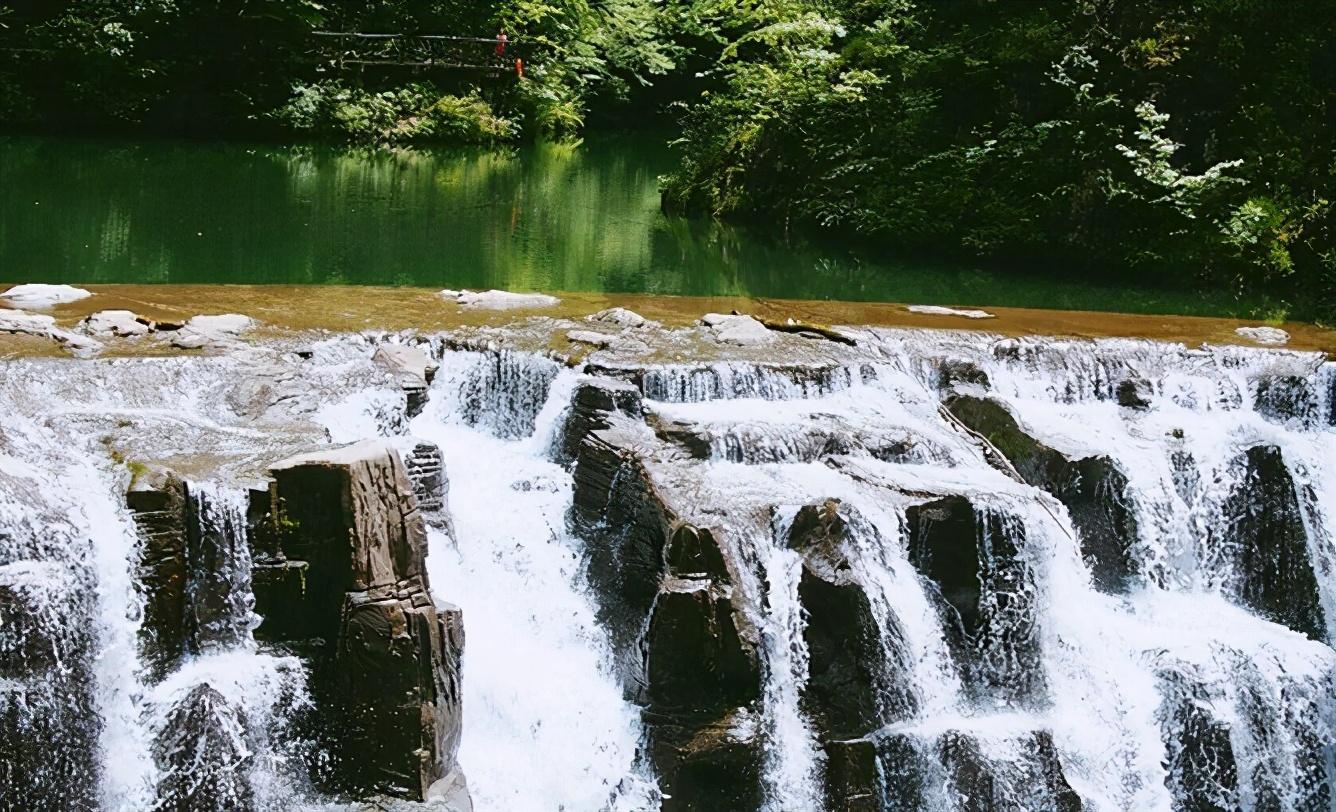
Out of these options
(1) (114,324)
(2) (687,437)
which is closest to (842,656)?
(2) (687,437)

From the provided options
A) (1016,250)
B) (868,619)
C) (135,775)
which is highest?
(1016,250)

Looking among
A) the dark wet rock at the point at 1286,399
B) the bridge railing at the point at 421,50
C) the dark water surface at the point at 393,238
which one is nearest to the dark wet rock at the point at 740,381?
the dark wet rock at the point at 1286,399

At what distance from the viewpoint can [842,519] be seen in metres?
8.78

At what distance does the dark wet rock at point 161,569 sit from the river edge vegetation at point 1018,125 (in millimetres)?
12532

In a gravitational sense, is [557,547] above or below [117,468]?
below

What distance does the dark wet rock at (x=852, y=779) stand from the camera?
8.41 meters

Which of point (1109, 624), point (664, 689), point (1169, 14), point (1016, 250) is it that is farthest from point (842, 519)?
point (1169, 14)

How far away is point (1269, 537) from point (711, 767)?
18.1 ft

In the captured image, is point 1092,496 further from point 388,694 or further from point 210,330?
point 210,330

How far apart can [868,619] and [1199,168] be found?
1183 cm

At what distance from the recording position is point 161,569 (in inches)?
293

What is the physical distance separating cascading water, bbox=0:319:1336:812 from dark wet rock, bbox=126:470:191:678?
0.04 metres

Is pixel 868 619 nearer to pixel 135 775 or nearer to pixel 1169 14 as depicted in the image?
pixel 135 775

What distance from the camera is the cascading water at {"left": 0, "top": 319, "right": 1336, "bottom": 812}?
7402 millimetres
